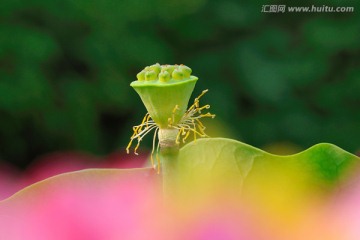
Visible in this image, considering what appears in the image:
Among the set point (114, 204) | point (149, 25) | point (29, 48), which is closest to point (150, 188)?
point (114, 204)

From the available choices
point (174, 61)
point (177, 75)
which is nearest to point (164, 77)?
point (177, 75)

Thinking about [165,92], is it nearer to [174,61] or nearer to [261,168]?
[261,168]

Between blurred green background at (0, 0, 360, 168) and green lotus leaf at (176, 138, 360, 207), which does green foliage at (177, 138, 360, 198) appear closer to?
green lotus leaf at (176, 138, 360, 207)

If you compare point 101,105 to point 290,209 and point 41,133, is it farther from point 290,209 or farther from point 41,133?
point 290,209

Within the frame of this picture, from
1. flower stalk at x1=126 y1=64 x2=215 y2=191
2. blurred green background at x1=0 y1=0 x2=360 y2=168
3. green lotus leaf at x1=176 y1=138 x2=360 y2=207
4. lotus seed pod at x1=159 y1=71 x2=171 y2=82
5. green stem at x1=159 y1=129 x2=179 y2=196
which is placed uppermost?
lotus seed pod at x1=159 y1=71 x2=171 y2=82

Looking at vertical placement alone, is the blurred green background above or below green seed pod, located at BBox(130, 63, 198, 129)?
below

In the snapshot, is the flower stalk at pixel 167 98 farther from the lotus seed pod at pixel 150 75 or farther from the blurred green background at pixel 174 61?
the blurred green background at pixel 174 61

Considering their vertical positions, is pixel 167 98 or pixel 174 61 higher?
pixel 167 98

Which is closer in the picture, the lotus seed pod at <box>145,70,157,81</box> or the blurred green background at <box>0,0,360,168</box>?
the lotus seed pod at <box>145,70,157,81</box>

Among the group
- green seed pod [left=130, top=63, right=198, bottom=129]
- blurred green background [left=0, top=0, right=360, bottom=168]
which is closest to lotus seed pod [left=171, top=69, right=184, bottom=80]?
green seed pod [left=130, top=63, right=198, bottom=129]
